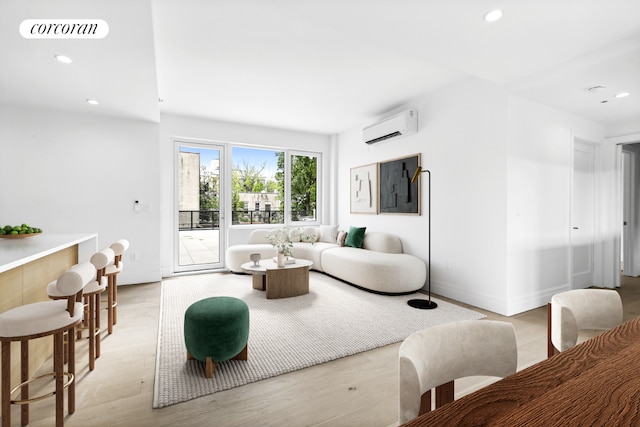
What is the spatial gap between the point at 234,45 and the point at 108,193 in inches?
119

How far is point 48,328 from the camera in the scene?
1521 mm

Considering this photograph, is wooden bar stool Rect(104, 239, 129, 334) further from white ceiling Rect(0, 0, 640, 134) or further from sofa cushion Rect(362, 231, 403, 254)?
sofa cushion Rect(362, 231, 403, 254)

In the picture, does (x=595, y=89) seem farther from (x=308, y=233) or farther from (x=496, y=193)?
(x=308, y=233)

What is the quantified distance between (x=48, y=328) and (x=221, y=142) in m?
4.57

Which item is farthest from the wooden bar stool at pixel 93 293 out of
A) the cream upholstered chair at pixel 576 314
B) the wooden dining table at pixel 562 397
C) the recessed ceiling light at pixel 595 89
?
the recessed ceiling light at pixel 595 89

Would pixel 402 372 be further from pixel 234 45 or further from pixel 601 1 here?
pixel 234 45

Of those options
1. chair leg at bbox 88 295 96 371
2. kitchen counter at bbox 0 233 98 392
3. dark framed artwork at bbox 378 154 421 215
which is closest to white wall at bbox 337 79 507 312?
dark framed artwork at bbox 378 154 421 215

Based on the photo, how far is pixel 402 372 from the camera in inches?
31.6

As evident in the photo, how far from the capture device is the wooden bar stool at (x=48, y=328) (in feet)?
4.76

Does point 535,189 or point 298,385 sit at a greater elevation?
point 535,189

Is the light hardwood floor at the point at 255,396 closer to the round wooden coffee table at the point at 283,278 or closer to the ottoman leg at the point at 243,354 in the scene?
the ottoman leg at the point at 243,354

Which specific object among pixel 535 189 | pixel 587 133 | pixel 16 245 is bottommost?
pixel 16 245

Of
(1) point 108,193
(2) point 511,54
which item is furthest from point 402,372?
(1) point 108,193

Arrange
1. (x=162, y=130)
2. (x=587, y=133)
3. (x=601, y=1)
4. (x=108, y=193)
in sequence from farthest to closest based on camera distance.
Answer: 1. (x=162, y=130)
2. (x=108, y=193)
3. (x=587, y=133)
4. (x=601, y=1)
